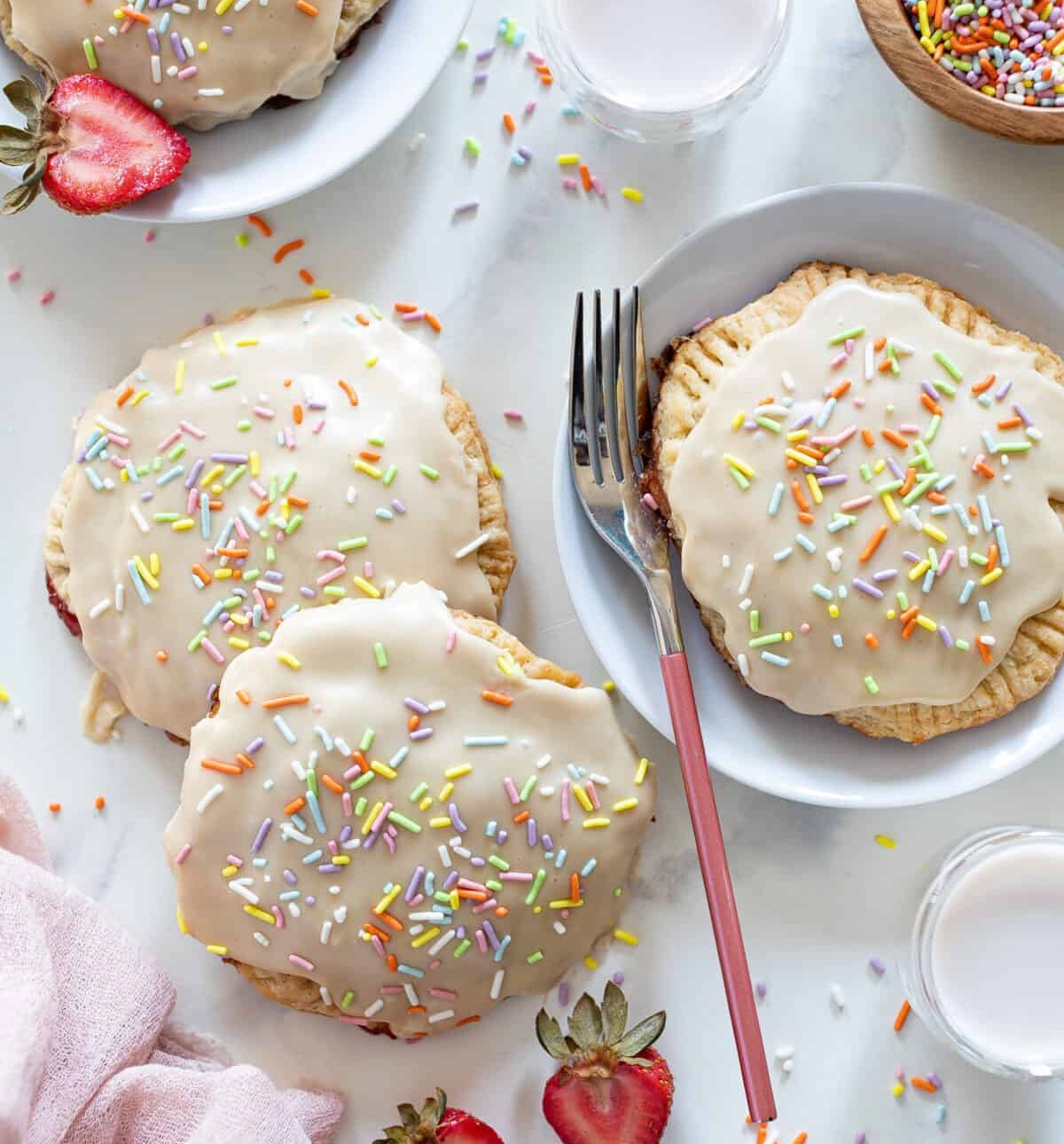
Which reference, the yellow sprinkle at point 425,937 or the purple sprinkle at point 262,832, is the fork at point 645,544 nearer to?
the yellow sprinkle at point 425,937

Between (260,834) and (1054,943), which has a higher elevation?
(260,834)

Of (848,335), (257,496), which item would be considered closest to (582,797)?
(257,496)

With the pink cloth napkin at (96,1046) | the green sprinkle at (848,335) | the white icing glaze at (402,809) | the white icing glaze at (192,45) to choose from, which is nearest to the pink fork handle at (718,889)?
the white icing glaze at (402,809)

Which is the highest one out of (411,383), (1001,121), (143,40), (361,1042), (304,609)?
(143,40)

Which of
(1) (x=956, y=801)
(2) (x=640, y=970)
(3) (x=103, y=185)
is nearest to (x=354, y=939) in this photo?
(2) (x=640, y=970)

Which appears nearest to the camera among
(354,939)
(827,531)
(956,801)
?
(827,531)

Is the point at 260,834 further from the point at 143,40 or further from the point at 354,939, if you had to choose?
the point at 143,40

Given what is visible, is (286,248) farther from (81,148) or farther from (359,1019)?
(359,1019)
